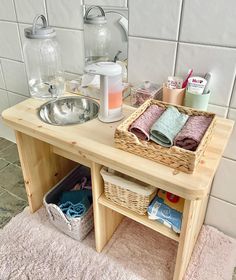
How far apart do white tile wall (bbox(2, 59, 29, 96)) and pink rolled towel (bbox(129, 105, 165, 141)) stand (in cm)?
86

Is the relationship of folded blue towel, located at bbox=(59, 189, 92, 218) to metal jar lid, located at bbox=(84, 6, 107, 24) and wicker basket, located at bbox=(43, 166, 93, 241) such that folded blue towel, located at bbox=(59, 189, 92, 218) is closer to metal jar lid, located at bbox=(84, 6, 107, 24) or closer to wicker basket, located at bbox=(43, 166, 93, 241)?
wicker basket, located at bbox=(43, 166, 93, 241)

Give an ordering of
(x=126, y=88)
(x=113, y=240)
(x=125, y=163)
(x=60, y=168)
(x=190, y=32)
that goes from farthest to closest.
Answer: (x=60, y=168) → (x=113, y=240) → (x=126, y=88) → (x=190, y=32) → (x=125, y=163)

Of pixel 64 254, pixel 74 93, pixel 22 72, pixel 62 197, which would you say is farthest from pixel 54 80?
pixel 64 254

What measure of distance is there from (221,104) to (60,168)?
0.81 m

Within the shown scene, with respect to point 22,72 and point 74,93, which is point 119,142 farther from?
point 22,72

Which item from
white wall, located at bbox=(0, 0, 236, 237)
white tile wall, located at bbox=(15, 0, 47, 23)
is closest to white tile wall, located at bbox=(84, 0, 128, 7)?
white wall, located at bbox=(0, 0, 236, 237)

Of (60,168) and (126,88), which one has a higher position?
(126,88)

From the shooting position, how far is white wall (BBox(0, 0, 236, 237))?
2.89ft

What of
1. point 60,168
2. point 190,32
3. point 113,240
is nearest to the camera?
point 190,32

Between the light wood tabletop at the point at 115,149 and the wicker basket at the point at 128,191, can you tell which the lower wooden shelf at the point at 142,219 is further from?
the light wood tabletop at the point at 115,149

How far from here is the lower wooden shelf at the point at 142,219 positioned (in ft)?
2.95

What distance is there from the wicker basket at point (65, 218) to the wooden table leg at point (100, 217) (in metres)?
0.08

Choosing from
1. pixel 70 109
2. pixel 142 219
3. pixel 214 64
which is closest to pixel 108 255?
pixel 142 219

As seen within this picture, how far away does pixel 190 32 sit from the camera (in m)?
0.92
